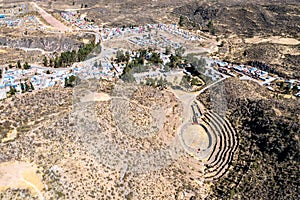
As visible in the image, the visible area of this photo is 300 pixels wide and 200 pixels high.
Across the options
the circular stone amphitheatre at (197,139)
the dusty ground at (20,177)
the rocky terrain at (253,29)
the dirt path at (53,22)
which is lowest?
the circular stone amphitheatre at (197,139)

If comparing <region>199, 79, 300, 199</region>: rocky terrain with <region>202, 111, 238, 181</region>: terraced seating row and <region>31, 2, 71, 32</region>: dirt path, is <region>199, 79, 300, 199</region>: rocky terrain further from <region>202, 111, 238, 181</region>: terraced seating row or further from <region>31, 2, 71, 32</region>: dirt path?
<region>31, 2, 71, 32</region>: dirt path

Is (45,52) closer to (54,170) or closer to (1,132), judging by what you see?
(1,132)

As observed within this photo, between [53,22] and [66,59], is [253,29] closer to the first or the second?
[66,59]

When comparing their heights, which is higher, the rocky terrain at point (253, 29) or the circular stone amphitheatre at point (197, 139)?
the rocky terrain at point (253, 29)

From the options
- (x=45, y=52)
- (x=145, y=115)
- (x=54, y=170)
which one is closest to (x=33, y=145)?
(x=54, y=170)

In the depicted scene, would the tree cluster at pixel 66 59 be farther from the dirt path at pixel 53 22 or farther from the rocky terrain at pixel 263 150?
the rocky terrain at pixel 263 150

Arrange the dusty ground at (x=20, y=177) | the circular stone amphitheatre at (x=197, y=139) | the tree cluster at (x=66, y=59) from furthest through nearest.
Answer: the tree cluster at (x=66, y=59) < the circular stone amphitheatre at (x=197, y=139) < the dusty ground at (x=20, y=177)

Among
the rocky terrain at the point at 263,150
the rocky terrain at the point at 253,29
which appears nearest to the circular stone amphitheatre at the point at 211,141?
the rocky terrain at the point at 263,150

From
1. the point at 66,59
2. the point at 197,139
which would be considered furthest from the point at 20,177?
the point at 66,59

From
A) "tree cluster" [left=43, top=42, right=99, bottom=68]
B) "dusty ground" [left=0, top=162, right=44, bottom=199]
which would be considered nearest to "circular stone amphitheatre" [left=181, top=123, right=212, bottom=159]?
"dusty ground" [left=0, top=162, right=44, bottom=199]
